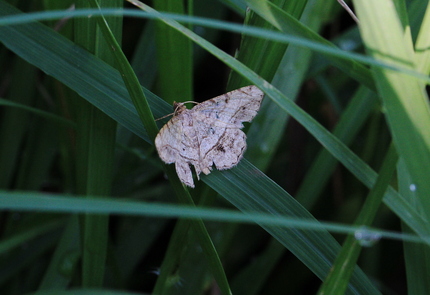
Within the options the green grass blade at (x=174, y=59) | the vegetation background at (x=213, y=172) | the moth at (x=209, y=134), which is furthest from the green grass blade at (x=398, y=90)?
the green grass blade at (x=174, y=59)

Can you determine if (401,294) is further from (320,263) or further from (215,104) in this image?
(215,104)

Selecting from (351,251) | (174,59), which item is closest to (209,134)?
(174,59)

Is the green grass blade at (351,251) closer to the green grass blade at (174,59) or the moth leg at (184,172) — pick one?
the moth leg at (184,172)

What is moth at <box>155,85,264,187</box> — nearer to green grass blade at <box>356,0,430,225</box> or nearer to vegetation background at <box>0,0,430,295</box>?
vegetation background at <box>0,0,430,295</box>

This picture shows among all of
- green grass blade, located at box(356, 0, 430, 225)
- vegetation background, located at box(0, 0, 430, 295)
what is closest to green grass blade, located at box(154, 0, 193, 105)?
vegetation background, located at box(0, 0, 430, 295)

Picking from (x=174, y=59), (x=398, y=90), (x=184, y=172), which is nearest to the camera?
(x=398, y=90)

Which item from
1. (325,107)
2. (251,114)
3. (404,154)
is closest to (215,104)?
(251,114)

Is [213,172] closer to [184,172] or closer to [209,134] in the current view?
[184,172]

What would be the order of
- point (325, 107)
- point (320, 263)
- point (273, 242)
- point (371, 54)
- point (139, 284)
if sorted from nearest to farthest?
1. point (371, 54)
2. point (320, 263)
3. point (273, 242)
4. point (139, 284)
5. point (325, 107)
